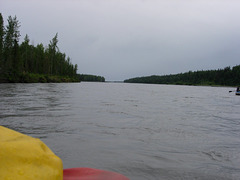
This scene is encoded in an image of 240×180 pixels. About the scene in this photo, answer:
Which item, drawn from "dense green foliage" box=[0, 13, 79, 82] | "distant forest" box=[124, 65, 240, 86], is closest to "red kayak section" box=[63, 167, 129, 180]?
"dense green foliage" box=[0, 13, 79, 82]

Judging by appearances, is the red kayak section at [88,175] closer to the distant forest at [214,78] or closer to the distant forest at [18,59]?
the distant forest at [18,59]

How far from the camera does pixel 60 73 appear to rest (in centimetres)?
8281

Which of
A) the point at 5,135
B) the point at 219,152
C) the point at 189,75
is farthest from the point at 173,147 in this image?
the point at 189,75

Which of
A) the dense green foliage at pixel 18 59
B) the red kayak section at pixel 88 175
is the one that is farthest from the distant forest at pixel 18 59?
the red kayak section at pixel 88 175

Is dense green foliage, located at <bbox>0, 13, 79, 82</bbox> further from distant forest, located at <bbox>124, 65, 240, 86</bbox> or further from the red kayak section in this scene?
distant forest, located at <bbox>124, 65, 240, 86</bbox>

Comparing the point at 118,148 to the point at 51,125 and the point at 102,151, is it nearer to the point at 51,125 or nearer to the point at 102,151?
the point at 102,151

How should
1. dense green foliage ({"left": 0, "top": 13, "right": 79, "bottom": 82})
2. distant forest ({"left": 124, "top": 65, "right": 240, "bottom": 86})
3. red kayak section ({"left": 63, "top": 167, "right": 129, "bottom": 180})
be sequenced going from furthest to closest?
distant forest ({"left": 124, "top": 65, "right": 240, "bottom": 86}) < dense green foliage ({"left": 0, "top": 13, "right": 79, "bottom": 82}) < red kayak section ({"left": 63, "top": 167, "right": 129, "bottom": 180})

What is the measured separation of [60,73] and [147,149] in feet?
273

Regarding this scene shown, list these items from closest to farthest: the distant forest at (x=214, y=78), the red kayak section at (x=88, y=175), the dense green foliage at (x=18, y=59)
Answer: the red kayak section at (x=88, y=175) → the dense green foliage at (x=18, y=59) → the distant forest at (x=214, y=78)

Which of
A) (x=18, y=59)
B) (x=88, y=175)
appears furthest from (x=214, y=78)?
(x=88, y=175)

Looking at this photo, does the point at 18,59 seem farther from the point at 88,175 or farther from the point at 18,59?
the point at 88,175

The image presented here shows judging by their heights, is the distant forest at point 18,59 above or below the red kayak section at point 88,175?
above

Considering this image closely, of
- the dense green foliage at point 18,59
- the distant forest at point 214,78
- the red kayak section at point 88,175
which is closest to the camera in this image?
the red kayak section at point 88,175

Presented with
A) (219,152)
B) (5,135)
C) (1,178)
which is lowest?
(219,152)
